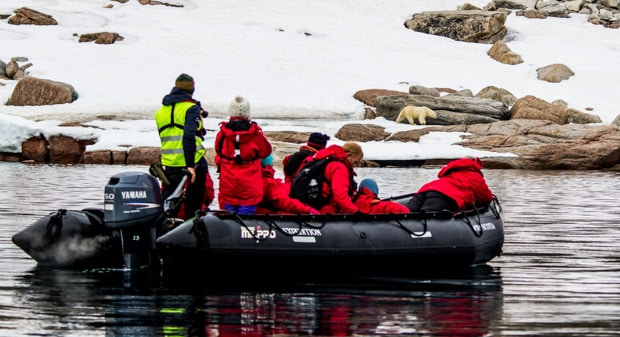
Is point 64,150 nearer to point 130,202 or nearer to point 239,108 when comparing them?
point 239,108

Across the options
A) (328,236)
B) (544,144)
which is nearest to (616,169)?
(544,144)

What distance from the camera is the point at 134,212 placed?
12.1 m

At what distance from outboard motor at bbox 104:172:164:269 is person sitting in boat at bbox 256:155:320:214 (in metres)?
1.30

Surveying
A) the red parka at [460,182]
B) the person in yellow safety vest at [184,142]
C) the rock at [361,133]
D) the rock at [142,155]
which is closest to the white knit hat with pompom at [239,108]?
the person in yellow safety vest at [184,142]

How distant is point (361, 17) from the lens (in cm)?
6397

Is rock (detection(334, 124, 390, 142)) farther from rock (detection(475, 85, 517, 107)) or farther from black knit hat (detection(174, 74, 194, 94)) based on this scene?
black knit hat (detection(174, 74, 194, 94))

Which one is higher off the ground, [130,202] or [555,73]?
[130,202]

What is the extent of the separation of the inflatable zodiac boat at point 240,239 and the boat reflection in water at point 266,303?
0.22 meters

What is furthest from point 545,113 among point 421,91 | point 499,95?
point 421,91

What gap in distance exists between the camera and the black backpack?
1309 cm

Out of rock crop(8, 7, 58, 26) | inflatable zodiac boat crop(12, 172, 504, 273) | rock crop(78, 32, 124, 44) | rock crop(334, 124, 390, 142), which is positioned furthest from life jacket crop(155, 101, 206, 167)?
rock crop(8, 7, 58, 26)

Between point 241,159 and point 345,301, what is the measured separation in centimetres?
251

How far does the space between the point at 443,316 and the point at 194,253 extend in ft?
9.46

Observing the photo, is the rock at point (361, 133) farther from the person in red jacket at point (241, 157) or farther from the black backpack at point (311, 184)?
the person in red jacket at point (241, 157)
